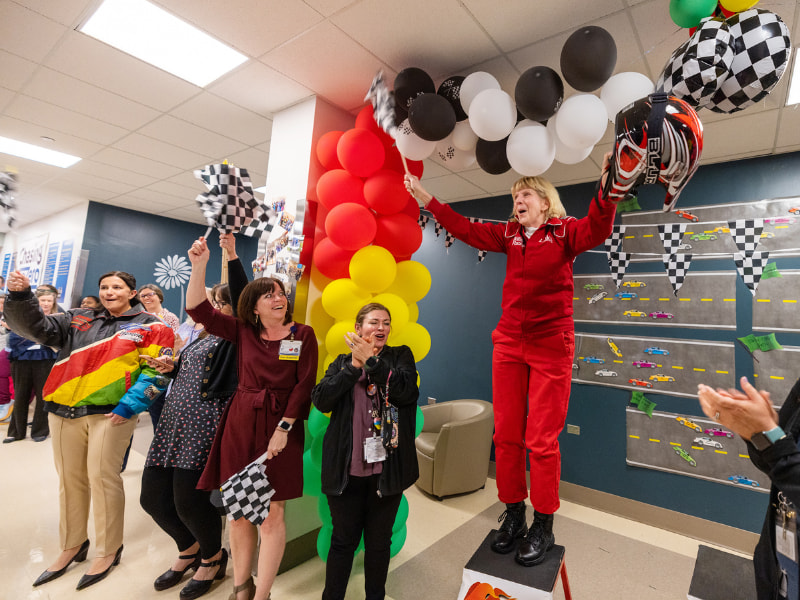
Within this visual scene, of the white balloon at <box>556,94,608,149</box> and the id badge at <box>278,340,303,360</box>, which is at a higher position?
the white balloon at <box>556,94,608,149</box>

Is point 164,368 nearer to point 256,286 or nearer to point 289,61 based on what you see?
point 256,286

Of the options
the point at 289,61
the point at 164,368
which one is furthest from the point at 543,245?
the point at 164,368

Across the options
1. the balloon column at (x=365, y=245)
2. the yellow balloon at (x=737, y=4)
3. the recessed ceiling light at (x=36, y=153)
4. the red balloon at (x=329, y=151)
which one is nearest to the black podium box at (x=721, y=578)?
the balloon column at (x=365, y=245)

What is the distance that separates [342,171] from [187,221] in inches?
216

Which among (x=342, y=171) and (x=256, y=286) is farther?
(x=342, y=171)

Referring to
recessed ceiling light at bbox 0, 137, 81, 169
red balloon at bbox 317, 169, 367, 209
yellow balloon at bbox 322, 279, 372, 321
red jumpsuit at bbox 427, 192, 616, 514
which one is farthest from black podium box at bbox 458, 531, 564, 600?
recessed ceiling light at bbox 0, 137, 81, 169

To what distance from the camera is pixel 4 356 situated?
4.91 metres

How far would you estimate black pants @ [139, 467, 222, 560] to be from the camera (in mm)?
1967

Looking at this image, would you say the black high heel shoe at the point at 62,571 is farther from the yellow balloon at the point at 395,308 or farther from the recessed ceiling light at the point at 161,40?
the recessed ceiling light at the point at 161,40

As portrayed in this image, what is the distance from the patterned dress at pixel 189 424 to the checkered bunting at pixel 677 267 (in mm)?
3361

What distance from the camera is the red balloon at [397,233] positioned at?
2.25m

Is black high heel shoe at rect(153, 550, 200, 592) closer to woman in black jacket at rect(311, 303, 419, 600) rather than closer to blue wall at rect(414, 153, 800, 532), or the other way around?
woman in black jacket at rect(311, 303, 419, 600)

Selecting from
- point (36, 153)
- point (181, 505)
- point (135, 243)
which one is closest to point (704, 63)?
point (181, 505)

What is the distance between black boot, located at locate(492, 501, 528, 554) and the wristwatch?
1007 mm
